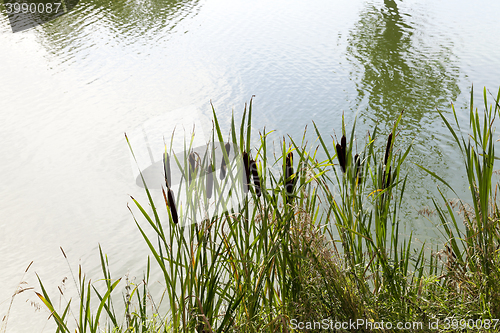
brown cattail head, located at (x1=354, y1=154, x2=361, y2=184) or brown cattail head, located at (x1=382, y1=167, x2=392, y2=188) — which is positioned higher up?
brown cattail head, located at (x1=354, y1=154, x2=361, y2=184)

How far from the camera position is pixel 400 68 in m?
7.91

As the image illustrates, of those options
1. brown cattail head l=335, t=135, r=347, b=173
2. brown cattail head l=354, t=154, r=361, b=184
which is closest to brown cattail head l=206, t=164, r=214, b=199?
brown cattail head l=335, t=135, r=347, b=173

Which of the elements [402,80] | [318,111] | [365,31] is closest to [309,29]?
[365,31]

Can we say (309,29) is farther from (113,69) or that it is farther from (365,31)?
(113,69)

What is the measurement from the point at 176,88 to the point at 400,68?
15.7 ft

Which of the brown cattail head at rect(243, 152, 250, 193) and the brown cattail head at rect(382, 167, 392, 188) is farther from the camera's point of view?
the brown cattail head at rect(382, 167, 392, 188)

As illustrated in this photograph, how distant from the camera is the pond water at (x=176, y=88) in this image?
4520mm

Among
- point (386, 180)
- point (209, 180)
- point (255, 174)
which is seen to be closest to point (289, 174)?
point (255, 174)

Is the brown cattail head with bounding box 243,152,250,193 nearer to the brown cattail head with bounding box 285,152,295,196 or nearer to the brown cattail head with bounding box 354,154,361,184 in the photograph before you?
the brown cattail head with bounding box 285,152,295,196

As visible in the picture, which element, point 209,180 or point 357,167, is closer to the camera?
point 209,180

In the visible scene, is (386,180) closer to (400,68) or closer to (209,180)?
(209,180)

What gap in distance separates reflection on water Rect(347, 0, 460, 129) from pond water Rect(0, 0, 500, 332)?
0.04 m

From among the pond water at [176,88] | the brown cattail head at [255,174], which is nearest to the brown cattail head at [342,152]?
the brown cattail head at [255,174]

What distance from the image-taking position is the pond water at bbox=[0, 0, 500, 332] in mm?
4520
